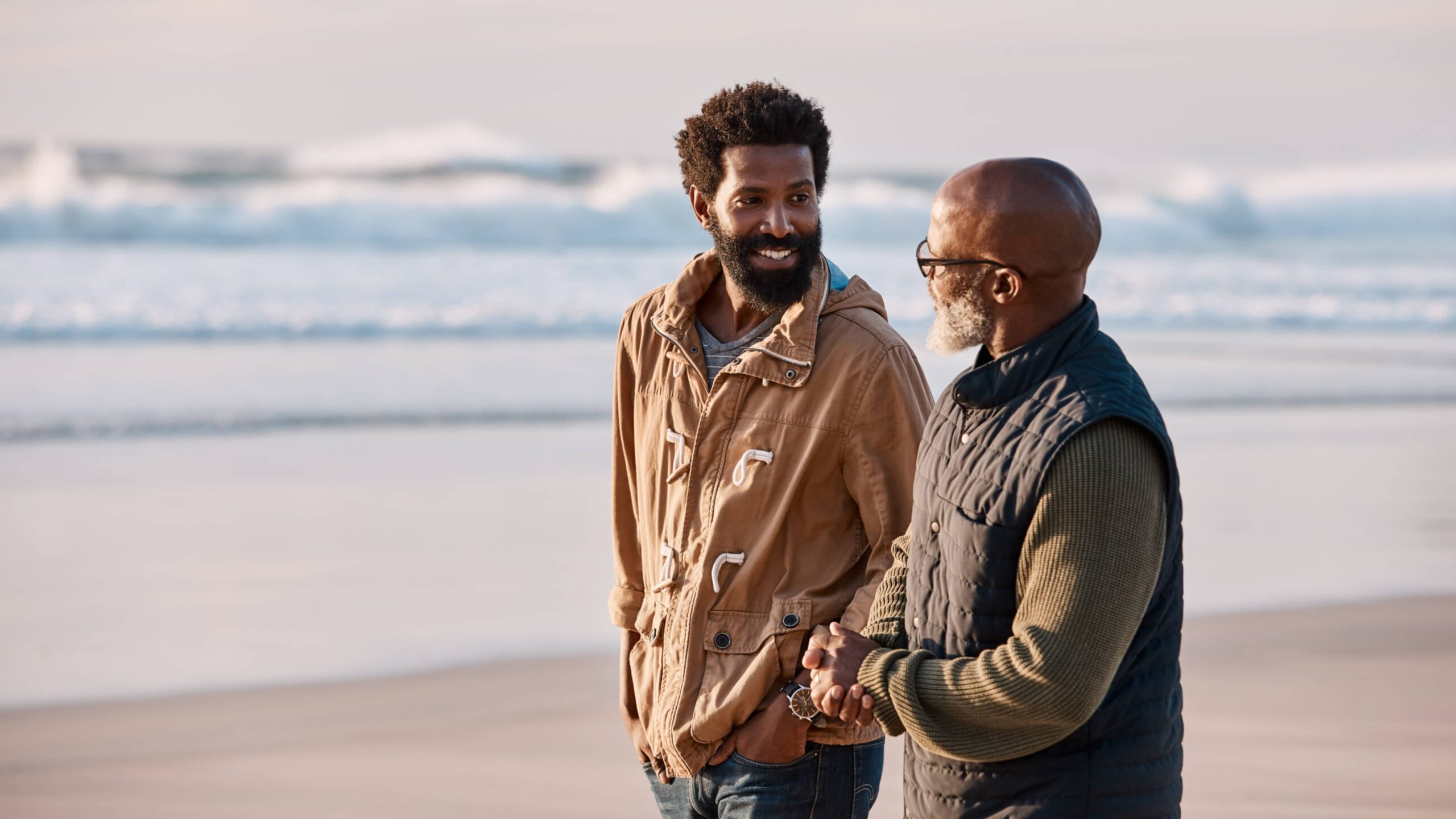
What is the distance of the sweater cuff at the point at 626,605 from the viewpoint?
2855 mm

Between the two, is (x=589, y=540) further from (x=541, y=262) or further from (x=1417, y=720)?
(x=541, y=262)

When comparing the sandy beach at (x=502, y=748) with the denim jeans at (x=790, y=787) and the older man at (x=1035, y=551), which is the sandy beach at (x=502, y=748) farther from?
the older man at (x=1035, y=551)

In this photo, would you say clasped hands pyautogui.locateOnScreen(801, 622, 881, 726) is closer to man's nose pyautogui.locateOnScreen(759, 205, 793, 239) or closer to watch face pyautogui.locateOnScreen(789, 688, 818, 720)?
watch face pyautogui.locateOnScreen(789, 688, 818, 720)

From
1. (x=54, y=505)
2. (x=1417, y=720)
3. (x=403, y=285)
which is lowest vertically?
(x=1417, y=720)

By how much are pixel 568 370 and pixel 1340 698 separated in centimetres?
885

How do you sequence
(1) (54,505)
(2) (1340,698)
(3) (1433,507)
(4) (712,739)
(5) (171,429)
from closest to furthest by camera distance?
(4) (712,739) → (2) (1340,698) → (1) (54,505) → (3) (1433,507) → (5) (171,429)

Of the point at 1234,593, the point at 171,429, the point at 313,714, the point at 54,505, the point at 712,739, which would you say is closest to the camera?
the point at 712,739

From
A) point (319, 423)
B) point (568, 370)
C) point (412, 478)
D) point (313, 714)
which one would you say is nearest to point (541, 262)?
point (568, 370)

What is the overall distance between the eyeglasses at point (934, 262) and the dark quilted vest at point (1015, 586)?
4.5 inches

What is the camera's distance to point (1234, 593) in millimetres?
6891

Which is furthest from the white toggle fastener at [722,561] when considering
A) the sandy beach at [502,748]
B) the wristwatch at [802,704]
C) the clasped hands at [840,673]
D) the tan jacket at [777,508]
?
the sandy beach at [502,748]

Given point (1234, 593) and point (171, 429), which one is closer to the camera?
point (1234, 593)

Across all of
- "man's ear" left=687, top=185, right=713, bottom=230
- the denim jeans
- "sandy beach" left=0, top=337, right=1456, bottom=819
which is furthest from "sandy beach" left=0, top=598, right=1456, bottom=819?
"man's ear" left=687, top=185, right=713, bottom=230

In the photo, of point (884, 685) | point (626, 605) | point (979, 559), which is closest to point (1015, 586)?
point (979, 559)
